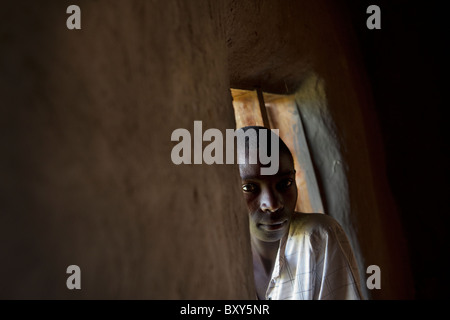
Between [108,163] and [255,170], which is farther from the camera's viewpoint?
[255,170]

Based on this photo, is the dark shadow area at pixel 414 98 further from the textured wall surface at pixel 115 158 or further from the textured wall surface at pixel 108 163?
the textured wall surface at pixel 108 163

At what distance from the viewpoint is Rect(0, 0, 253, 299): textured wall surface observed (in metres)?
0.36

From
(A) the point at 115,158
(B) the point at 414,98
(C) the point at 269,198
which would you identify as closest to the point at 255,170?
(C) the point at 269,198

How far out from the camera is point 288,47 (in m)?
1.69

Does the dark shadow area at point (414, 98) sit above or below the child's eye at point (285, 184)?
above

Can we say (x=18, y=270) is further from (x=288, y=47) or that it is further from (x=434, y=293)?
(x=434, y=293)

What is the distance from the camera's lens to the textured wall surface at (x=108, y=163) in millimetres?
363

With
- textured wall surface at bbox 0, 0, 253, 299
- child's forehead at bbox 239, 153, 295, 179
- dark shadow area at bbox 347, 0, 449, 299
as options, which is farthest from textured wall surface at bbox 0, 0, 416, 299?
dark shadow area at bbox 347, 0, 449, 299

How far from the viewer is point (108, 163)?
46cm

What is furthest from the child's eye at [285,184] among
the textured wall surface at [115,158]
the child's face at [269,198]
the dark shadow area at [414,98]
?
the dark shadow area at [414,98]

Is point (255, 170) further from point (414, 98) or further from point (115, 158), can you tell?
point (414, 98)

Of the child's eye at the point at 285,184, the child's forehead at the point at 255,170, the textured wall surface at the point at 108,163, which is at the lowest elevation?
the textured wall surface at the point at 108,163

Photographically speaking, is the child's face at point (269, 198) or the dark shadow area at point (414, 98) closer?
the child's face at point (269, 198)

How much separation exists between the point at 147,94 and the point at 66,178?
0.19m
